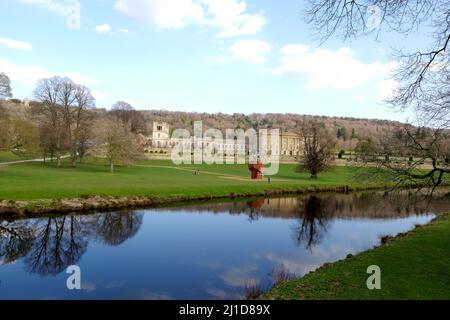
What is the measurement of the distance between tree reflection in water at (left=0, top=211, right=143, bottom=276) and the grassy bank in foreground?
857 cm

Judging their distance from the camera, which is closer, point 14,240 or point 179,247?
point 14,240

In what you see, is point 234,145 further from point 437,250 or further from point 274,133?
point 437,250

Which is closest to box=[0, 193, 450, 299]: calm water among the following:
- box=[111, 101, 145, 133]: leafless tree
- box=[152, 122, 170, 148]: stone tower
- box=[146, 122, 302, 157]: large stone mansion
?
box=[111, 101, 145, 133]: leafless tree

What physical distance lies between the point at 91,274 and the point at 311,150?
42389 mm

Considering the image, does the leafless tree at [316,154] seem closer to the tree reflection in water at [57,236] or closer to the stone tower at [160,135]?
the tree reflection in water at [57,236]

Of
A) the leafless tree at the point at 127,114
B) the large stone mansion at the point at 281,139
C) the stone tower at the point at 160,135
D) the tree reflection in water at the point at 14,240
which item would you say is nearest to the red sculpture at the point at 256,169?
the tree reflection in water at the point at 14,240

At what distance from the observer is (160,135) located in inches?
5059

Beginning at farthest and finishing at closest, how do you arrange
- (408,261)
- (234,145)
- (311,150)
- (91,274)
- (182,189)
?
(234,145), (311,150), (182,189), (91,274), (408,261)

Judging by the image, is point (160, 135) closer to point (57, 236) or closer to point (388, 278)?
point (57, 236)

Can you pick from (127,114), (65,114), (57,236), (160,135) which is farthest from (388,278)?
(160,135)

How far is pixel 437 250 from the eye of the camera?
1266cm

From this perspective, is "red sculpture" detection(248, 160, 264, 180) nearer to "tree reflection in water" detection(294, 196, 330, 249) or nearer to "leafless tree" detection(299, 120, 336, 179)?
"leafless tree" detection(299, 120, 336, 179)

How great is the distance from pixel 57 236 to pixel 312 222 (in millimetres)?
14737
